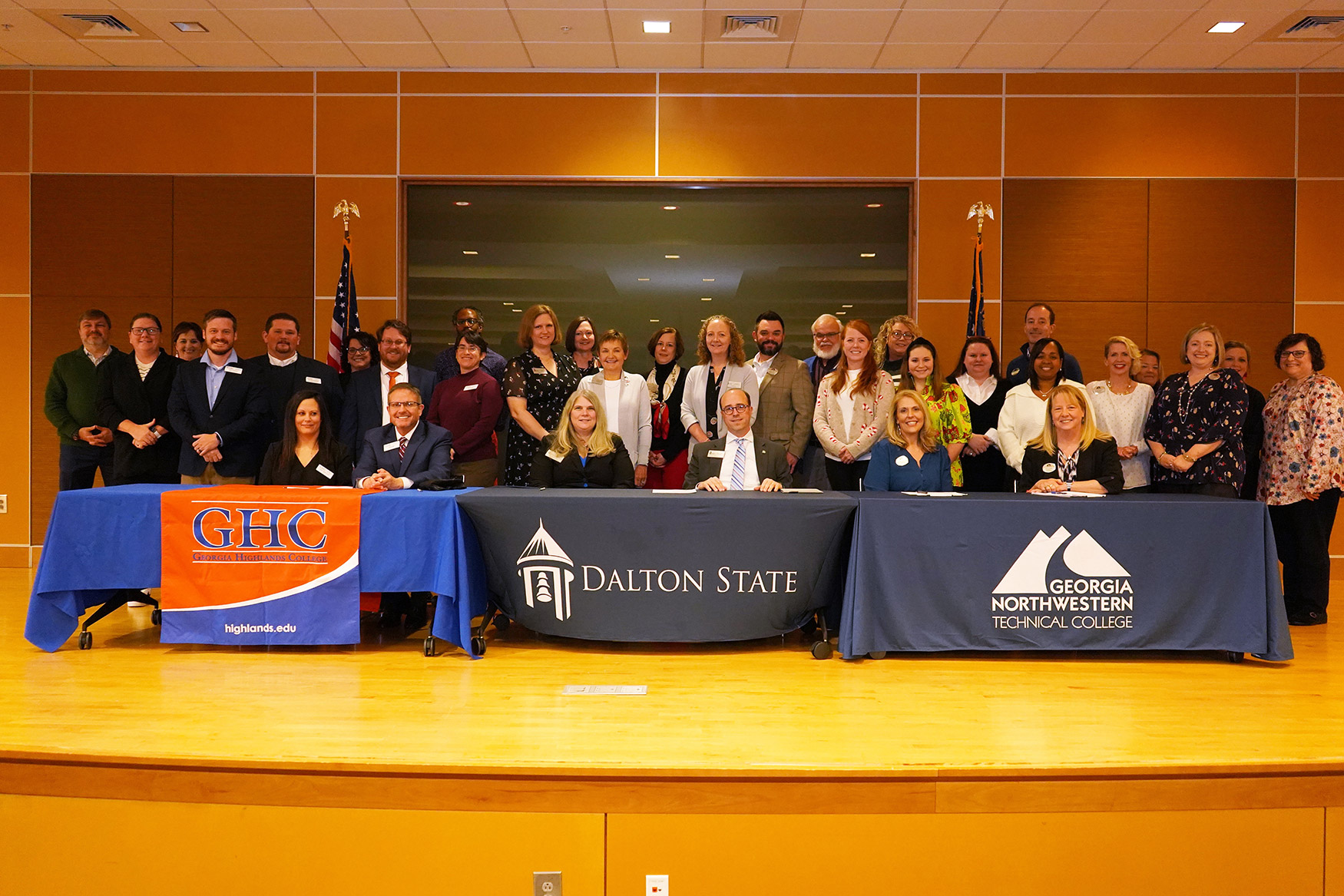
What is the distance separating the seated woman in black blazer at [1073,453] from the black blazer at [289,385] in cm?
371

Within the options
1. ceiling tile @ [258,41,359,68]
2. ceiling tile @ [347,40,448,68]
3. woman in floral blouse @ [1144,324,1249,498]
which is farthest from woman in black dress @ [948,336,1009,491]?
ceiling tile @ [258,41,359,68]

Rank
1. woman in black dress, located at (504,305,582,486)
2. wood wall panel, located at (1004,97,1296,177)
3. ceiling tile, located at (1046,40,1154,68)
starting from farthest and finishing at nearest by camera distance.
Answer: wood wall panel, located at (1004,97,1296,177) < ceiling tile, located at (1046,40,1154,68) < woman in black dress, located at (504,305,582,486)

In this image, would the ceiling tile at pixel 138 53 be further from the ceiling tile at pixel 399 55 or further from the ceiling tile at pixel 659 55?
the ceiling tile at pixel 659 55

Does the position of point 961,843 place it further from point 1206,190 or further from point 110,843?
point 1206,190

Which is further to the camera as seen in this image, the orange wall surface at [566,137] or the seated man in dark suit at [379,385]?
the orange wall surface at [566,137]

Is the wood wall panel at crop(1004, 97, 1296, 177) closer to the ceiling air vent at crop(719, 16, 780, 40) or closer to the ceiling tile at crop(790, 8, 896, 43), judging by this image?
the ceiling tile at crop(790, 8, 896, 43)

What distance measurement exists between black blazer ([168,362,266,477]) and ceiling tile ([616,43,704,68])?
129 inches

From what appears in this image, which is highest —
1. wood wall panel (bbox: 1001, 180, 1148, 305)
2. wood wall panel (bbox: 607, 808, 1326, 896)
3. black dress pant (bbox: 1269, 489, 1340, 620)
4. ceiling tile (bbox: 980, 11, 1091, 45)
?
ceiling tile (bbox: 980, 11, 1091, 45)

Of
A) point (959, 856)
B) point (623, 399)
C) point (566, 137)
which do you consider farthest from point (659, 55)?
point (959, 856)

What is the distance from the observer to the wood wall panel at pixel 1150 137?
637 centimetres

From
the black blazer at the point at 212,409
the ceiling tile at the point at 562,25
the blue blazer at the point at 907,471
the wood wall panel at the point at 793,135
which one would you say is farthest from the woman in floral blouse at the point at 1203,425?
the black blazer at the point at 212,409

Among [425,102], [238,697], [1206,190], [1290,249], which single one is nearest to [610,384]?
[238,697]

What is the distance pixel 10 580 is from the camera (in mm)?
5957

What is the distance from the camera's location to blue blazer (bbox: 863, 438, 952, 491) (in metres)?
4.16
